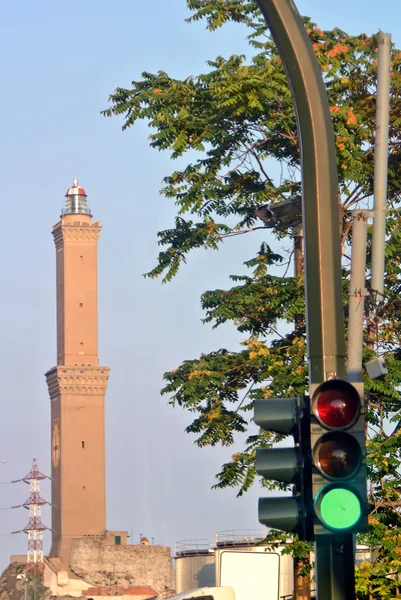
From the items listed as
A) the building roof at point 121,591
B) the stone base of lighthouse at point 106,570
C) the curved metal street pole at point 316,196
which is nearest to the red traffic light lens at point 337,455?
the curved metal street pole at point 316,196

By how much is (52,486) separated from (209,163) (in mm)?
117484

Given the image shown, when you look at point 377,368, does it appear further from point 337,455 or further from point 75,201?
point 75,201

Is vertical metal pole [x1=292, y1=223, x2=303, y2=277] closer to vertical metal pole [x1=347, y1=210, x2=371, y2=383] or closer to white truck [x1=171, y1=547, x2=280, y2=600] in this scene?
white truck [x1=171, y1=547, x2=280, y2=600]

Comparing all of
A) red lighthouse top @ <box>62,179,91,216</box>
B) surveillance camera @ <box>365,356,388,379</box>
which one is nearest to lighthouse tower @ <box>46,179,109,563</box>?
red lighthouse top @ <box>62,179,91,216</box>

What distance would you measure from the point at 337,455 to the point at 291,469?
1.89 feet

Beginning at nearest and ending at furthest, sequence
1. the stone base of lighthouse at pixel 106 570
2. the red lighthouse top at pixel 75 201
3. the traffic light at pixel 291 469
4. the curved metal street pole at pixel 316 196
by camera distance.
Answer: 1. the traffic light at pixel 291 469
2. the curved metal street pole at pixel 316 196
3. the stone base of lighthouse at pixel 106 570
4. the red lighthouse top at pixel 75 201

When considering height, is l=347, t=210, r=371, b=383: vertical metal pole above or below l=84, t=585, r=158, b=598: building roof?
above

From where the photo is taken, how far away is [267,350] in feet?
77.2

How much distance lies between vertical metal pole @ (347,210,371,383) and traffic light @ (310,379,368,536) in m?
2.15

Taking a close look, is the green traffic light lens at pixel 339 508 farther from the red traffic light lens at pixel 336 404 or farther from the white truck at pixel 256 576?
the white truck at pixel 256 576

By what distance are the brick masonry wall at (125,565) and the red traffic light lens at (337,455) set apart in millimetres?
107882

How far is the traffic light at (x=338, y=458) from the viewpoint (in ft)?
27.0

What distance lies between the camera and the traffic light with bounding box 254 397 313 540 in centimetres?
880

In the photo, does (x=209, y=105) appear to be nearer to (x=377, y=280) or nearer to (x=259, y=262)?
(x=259, y=262)
